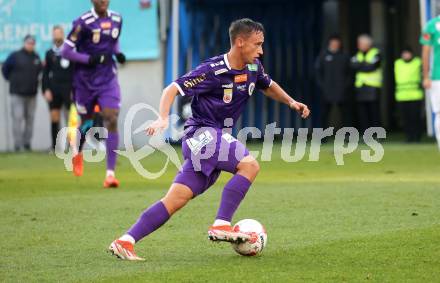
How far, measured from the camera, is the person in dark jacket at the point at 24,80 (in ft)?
74.8

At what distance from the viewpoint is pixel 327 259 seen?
8078 millimetres

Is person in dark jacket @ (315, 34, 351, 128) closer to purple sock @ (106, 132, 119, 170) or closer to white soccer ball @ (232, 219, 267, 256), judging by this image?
purple sock @ (106, 132, 119, 170)

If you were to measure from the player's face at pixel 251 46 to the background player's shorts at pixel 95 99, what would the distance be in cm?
602

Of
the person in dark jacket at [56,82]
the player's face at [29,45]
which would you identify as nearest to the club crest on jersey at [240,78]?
the person in dark jacket at [56,82]

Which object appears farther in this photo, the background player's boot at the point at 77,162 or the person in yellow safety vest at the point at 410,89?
the person in yellow safety vest at the point at 410,89

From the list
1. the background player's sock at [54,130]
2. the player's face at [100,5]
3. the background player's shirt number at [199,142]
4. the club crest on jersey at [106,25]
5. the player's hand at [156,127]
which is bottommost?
the background player's sock at [54,130]

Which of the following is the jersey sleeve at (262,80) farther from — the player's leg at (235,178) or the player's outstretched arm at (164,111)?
the player's outstretched arm at (164,111)

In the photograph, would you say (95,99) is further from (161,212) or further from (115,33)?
(161,212)

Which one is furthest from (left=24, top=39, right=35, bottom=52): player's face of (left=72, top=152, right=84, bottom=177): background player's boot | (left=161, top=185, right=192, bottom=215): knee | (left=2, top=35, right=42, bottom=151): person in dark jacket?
(left=161, top=185, right=192, bottom=215): knee

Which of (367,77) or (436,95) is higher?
(436,95)

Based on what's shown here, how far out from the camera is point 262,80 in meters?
8.88

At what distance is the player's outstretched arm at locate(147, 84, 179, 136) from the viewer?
25.0 ft

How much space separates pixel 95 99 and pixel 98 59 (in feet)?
1.74

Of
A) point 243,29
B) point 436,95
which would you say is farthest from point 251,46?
point 436,95
